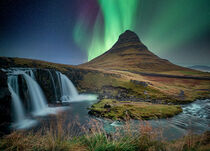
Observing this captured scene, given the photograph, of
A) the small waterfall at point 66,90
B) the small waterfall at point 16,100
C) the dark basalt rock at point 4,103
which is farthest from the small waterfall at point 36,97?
the small waterfall at point 66,90

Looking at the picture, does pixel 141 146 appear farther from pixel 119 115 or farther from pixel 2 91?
pixel 2 91

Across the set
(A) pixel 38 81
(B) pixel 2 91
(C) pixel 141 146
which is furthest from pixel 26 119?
(C) pixel 141 146

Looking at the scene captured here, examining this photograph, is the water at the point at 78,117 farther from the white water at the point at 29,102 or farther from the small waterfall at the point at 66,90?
the small waterfall at the point at 66,90

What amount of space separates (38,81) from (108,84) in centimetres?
2582

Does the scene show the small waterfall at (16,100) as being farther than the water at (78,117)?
Yes

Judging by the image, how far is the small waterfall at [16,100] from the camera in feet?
54.0

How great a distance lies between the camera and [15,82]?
63.5ft

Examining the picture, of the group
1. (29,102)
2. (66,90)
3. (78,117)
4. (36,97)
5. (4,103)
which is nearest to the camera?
(4,103)

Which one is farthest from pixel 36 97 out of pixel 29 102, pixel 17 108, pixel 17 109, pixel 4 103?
pixel 4 103

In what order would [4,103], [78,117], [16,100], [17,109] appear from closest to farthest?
[4,103] → [78,117] → [17,109] → [16,100]

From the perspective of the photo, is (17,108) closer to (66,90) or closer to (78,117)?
(78,117)

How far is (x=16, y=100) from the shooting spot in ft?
58.1

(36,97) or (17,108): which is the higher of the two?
(36,97)

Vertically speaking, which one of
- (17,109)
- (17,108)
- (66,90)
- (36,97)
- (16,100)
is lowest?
(17,109)
